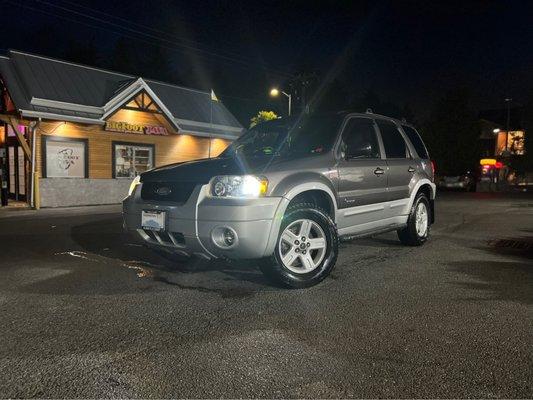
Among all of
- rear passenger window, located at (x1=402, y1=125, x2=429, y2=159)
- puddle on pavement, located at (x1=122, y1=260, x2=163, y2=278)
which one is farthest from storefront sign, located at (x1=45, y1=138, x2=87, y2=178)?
rear passenger window, located at (x1=402, y1=125, x2=429, y2=159)

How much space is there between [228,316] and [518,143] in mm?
54050

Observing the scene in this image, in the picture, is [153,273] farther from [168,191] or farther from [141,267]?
[168,191]

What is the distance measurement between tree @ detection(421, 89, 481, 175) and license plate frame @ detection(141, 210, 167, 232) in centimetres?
4723

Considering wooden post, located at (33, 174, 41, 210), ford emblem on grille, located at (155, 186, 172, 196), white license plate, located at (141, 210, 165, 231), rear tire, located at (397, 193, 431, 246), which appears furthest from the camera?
wooden post, located at (33, 174, 41, 210)

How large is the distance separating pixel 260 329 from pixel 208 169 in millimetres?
1765

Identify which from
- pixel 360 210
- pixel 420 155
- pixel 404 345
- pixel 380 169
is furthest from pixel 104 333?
pixel 420 155

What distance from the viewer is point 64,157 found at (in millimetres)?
16578

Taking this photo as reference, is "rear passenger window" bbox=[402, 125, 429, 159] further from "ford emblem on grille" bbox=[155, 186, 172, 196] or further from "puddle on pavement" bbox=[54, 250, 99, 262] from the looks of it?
"puddle on pavement" bbox=[54, 250, 99, 262]

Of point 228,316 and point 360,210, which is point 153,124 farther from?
point 228,316

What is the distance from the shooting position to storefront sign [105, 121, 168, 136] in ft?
58.0

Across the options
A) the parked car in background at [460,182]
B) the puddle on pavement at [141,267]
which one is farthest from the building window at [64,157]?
the parked car in background at [460,182]

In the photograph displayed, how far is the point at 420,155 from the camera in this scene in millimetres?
7195

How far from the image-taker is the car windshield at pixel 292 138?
17.3 feet

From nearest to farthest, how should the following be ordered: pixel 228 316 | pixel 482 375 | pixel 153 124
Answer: pixel 482 375, pixel 228 316, pixel 153 124
